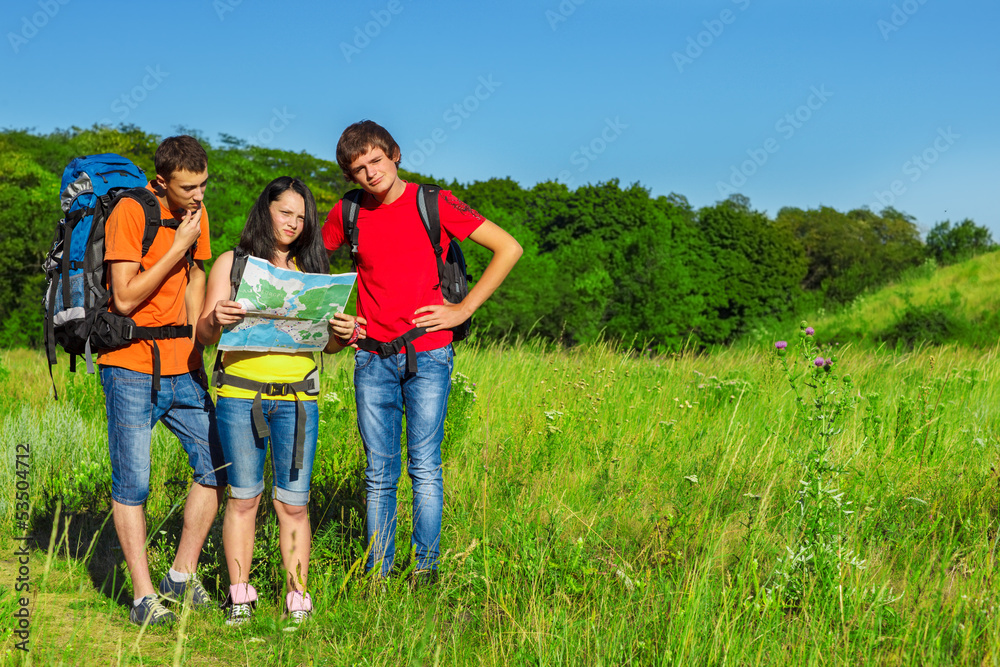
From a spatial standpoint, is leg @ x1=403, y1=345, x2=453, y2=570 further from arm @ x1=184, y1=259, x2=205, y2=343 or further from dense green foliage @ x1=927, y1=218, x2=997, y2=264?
dense green foliage @ x1=927, y1=218, x2=997, y2=264

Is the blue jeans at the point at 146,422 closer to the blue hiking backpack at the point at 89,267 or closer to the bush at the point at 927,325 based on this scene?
the blue hiking backpack at the point at 89,267

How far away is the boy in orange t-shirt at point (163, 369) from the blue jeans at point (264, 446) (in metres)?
0.22

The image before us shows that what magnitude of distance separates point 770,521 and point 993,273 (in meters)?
23.8

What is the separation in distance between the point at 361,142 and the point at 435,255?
576 mm

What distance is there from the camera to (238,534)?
304 cm

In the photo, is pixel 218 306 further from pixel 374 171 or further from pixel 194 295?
pixel 374 171

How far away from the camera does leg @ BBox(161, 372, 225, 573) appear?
319cm

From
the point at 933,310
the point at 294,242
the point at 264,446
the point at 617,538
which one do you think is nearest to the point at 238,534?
the point at 264,446

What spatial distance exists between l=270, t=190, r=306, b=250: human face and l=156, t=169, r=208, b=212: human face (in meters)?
0.31

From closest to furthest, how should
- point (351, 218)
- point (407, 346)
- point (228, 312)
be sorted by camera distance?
1. point (228, 312)
2. point (407, 346)
3. point (351, 218)

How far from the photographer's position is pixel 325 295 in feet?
9.20

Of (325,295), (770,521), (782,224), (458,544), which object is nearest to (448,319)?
(325,295)

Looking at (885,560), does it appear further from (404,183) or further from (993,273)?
A: (993,273)

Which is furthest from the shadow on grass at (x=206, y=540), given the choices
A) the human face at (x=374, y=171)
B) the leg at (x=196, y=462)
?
the human face at (x=374, y=171)
